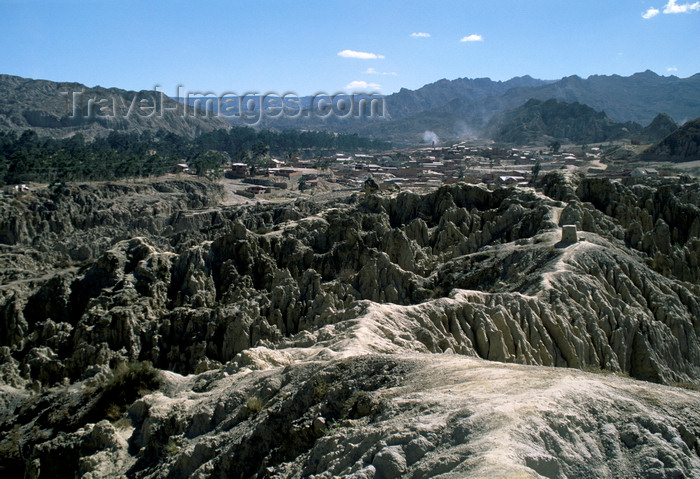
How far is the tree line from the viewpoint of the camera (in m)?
83.9

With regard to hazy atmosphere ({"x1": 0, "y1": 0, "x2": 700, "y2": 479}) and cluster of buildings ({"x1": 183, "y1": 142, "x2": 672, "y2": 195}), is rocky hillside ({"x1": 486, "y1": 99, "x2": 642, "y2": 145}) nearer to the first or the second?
cluster of buildings ({"x1": 183, "y1": 142, "x2": 672, "y2": 195})

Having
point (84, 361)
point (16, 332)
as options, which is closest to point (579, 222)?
point (84, 361)

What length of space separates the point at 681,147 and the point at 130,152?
335ft

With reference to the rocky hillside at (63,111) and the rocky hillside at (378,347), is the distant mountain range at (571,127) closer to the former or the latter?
the rocky hillside at (63,111)

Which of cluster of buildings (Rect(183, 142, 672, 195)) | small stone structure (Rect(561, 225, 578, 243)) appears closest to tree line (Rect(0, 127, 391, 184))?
cluster of buildings (Rect(183, 142, 672, 195))

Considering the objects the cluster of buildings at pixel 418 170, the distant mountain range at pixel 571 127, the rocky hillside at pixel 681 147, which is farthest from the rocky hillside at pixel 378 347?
the distant mountain range at pixel 571 127

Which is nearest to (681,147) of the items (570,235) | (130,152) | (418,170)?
(418,170)

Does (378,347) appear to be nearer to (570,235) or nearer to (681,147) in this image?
(570,235)

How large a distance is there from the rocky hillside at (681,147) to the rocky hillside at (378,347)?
188 ft

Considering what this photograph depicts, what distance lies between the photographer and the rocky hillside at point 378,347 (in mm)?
10000

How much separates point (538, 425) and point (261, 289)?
1075 inches

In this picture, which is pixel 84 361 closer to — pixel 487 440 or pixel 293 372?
pixel 293 372

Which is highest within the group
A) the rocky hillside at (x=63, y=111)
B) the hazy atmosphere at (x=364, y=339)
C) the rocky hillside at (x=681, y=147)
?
the rocky hillside at (x=63, y=111)

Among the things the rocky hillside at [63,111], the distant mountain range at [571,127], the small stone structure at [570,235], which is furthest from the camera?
the rocky hillside at [63,111]
